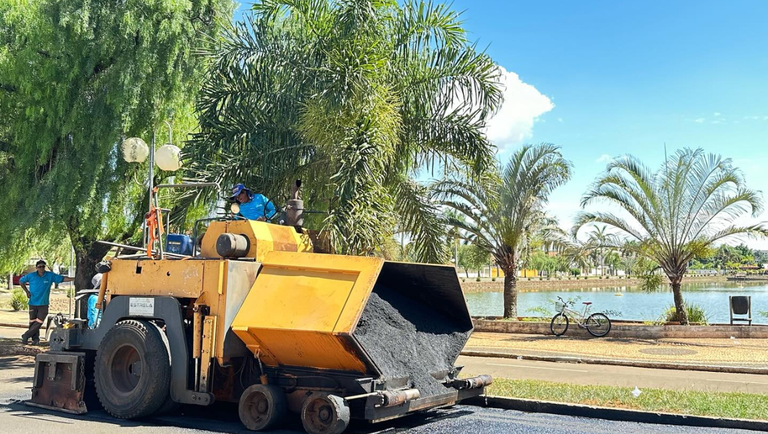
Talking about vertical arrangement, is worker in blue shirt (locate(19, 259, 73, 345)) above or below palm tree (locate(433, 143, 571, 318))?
below

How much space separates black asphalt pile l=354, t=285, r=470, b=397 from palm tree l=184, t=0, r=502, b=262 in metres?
2.22

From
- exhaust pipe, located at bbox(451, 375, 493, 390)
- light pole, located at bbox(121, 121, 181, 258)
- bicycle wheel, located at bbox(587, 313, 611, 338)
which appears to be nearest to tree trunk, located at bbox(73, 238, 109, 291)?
light pole, located at bbox(121, 121, 181, 258)

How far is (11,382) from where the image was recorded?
10539 millimetres

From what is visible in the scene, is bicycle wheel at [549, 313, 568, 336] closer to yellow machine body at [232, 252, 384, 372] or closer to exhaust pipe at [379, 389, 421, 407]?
exhaust pipe at [379, 389, 421, 407]

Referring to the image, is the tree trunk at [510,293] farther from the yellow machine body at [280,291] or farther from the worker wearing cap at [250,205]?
the worker wearing cap at [250,205]

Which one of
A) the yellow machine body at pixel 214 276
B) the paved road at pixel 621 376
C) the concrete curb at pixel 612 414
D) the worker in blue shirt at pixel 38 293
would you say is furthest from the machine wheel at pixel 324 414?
the worker in blue shirt at pixel 38 293

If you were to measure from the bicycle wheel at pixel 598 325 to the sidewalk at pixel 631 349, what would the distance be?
0.38 metres

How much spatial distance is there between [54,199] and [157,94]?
9.33 ft

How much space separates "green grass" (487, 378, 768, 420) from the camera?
7.45m

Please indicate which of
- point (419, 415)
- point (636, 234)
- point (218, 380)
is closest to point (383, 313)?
point (419, 415)

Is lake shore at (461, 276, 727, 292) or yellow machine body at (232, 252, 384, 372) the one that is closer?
yellow machine body at (232, 252, 384, 372)

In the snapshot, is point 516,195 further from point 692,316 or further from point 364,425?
point 364,425

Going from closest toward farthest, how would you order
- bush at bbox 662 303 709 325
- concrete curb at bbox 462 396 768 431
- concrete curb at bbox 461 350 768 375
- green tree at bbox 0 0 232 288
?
concrete curb at bbox 462 396 768 431
concrete curb at bbox 461 350 768 375
green tree at bbox 0 0 232 288
bush at bbox 662 303 709 325

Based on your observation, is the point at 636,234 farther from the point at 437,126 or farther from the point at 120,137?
the point at 120,137
